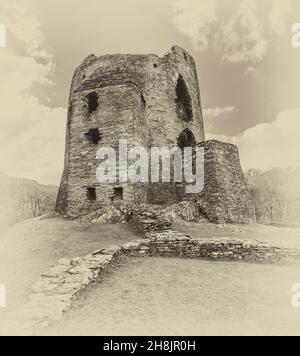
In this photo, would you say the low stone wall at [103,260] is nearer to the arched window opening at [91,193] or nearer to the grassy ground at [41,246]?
the grassy ground at [41,246]

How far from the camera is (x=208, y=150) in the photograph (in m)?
19.2

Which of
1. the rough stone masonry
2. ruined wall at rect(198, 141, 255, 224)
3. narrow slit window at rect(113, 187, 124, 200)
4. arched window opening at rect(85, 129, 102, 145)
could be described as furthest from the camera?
arched window opening at rect(85, 129, 102, 145)

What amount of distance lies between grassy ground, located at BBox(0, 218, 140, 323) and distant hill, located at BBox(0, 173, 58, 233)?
32.6 meters

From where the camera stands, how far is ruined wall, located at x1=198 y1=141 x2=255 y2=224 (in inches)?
712

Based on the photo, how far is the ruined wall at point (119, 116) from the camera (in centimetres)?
1925

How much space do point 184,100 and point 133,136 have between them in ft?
22.5

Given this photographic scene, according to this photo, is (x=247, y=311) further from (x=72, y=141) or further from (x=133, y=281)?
(x=72, y=141)

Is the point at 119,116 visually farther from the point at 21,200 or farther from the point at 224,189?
the point at 21,200

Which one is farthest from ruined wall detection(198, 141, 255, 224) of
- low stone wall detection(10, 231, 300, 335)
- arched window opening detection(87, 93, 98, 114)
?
arched window opening detection(87, 93, 98, 114)

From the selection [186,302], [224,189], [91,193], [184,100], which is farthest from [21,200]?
[186,302]

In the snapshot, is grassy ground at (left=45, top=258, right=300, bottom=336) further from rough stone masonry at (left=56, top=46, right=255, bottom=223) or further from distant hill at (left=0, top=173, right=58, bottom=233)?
distant hill at (left=0, top=173, right=58, bottom=233)

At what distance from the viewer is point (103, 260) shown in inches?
414

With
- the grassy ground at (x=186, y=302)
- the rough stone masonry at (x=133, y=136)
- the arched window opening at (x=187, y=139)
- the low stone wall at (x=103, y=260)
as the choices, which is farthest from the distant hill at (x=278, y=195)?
the grassy ground at (x=186, y=302)
